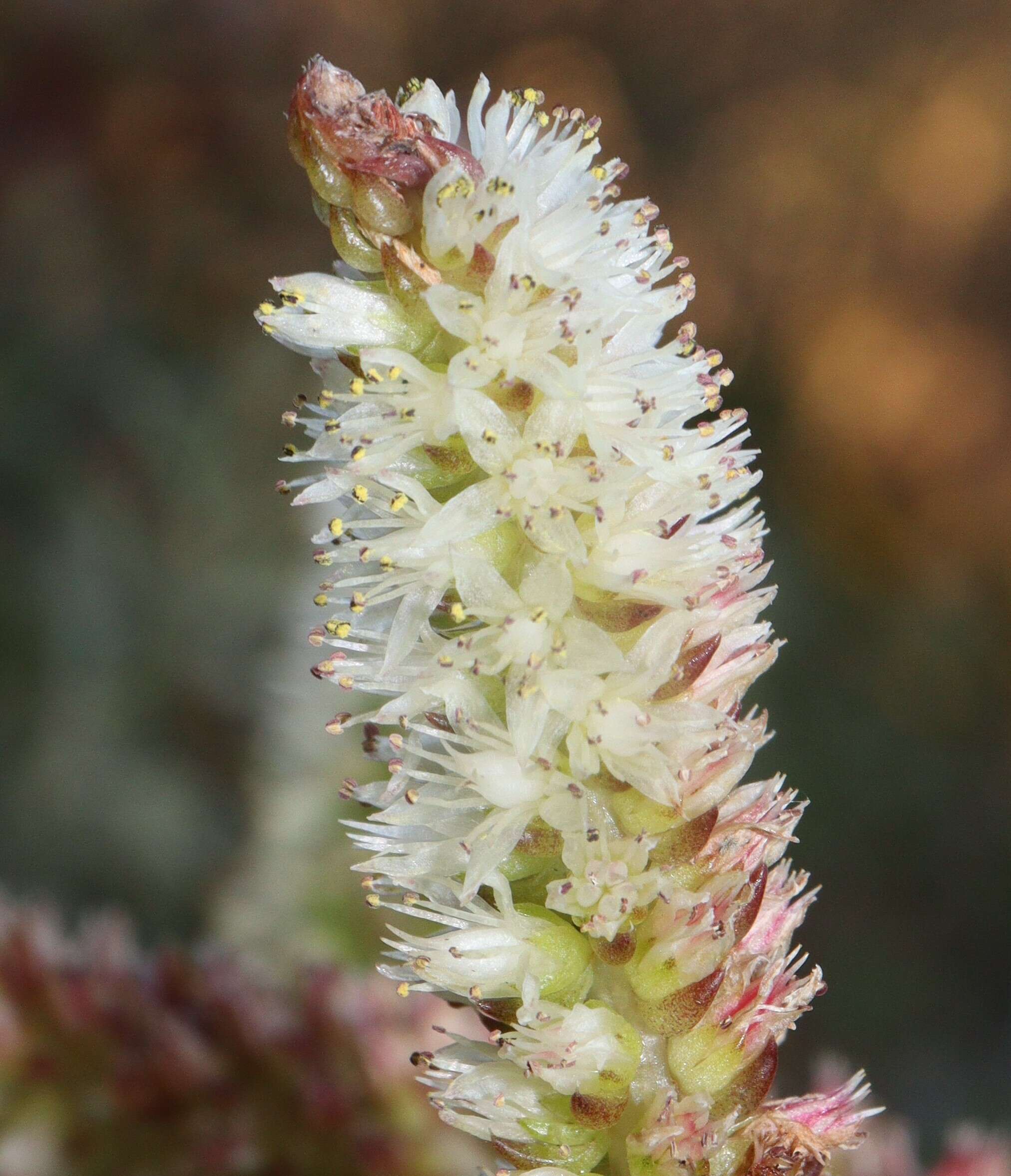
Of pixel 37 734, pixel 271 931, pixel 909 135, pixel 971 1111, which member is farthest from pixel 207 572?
pixel 909 135

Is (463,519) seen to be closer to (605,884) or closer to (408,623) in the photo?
(408,623)

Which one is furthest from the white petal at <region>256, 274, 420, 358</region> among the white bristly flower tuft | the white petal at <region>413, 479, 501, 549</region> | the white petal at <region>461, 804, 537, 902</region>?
the white petal at <region>461, 804, 537, 902</region>

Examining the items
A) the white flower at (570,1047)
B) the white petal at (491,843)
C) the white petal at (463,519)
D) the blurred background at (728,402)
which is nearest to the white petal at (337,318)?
the white petal at (463,519)

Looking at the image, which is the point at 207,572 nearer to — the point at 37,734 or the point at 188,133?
the point at 37,734

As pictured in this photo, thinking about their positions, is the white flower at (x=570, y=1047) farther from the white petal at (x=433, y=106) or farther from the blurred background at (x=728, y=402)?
the blurred background at (x=728, y=402)

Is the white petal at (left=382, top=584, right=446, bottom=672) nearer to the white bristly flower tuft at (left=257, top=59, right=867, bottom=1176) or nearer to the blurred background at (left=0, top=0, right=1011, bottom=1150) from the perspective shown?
the white bristly flower tuft at (left=257, top=59, right=867, bottom=1176)

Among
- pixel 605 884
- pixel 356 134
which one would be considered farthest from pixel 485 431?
pixel 605 884
